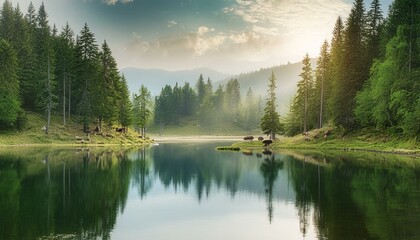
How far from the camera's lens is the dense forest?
71.9 metres

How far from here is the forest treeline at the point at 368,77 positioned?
70.0 metres

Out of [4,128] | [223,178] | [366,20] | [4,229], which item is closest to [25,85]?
[4,128]

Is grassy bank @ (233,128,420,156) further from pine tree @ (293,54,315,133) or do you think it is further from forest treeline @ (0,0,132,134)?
forest treeline @ (0,0,132,134)

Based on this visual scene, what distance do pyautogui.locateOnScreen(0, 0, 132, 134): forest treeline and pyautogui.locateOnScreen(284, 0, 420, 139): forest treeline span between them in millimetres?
47771

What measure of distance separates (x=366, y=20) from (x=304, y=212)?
79.2 m

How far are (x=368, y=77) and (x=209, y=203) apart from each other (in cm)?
7005

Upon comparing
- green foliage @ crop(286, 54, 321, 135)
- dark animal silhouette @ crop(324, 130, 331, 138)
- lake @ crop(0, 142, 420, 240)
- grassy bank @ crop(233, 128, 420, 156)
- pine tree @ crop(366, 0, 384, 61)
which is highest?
pine tree @ crop(366, 0, 384, 61)

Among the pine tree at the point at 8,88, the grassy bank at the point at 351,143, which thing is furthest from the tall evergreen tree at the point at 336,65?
the pine tree at the point at 8,88

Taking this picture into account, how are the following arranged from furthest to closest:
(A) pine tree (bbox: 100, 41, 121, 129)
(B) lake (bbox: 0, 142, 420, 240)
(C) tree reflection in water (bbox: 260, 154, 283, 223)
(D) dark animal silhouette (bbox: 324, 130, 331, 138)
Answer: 1. (A) pine tree (bbox: 100, 41, 121, 129)
2. (D) dark animal silhouette (bbox: 324, 130, 331, 138)
3. (C) tree reflection in water (bbox: 260, 154, 283, 223)
4. (B) lake (bbox: 0, 142, 420, 240)

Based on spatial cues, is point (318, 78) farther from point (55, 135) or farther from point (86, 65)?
point (55, 135)

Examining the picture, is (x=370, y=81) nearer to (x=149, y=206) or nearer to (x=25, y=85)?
(x=149, y=206)

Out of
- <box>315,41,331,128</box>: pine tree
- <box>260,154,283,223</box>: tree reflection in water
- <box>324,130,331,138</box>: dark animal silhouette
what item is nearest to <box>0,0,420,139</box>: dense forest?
<box>315,41,331,128</box>: pine tree

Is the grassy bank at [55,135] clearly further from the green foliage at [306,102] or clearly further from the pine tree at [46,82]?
the green foliage at [306,102]

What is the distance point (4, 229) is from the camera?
63.4 feet
